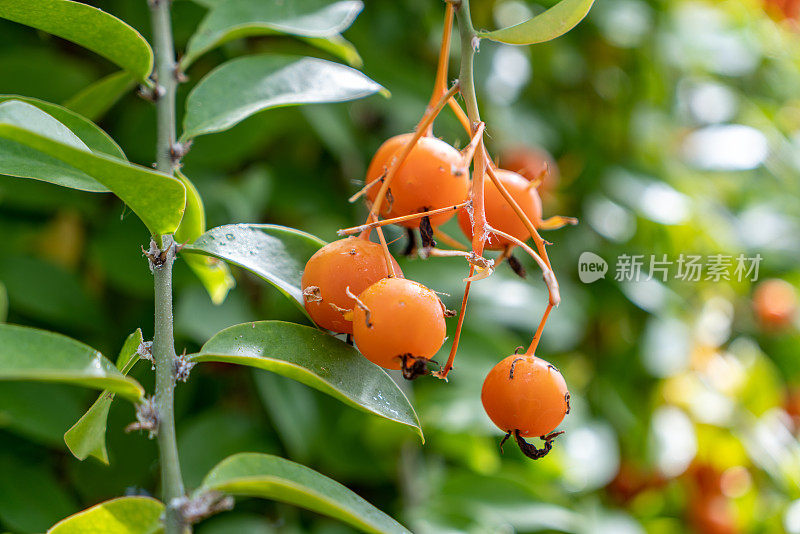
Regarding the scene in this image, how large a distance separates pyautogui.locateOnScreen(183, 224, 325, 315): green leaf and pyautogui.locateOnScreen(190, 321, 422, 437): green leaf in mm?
35

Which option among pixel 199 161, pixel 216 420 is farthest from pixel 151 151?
pixel 216 420

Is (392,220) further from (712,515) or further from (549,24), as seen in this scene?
(712,515)

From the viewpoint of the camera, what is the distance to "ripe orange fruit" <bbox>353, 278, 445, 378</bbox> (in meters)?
0.44

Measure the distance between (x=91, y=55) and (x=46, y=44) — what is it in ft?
0.22

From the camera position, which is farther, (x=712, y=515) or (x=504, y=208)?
(x=712, y=515)

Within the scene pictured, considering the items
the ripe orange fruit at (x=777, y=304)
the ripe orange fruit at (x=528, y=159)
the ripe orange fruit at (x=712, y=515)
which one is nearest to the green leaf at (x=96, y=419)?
the ripe orange fruit at (x=528, y=159)

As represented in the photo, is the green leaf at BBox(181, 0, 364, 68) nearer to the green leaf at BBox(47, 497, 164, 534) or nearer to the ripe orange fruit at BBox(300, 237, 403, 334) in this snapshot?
the ripe orange fruit at BBox(300, 237, 403, 334)

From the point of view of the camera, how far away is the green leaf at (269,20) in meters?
0.64

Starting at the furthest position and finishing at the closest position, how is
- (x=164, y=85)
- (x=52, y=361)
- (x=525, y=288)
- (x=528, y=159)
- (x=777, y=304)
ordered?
(x=777, y=304) < (x=528, y=159) < (x=525, y=288) < (x=164, y=85) < (x=52, y=361)

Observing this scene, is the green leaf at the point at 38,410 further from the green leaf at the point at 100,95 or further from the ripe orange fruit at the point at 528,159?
the ripe orange fruit at the point at 528,159

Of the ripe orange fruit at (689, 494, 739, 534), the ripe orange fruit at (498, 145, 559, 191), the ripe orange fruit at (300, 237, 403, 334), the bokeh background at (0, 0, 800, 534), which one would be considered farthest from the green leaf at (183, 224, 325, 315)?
the ripe orange fruit at (689, 494, 739, 534)

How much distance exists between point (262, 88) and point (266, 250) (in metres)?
0.18

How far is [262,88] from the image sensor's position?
2.07ft

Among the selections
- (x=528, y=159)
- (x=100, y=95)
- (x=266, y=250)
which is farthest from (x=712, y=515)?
(x=100, y=95)
